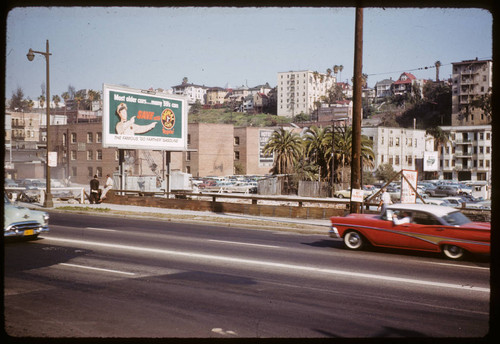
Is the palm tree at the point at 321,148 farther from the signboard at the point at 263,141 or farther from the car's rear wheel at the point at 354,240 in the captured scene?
the car's rear wheel at the point at 354,240

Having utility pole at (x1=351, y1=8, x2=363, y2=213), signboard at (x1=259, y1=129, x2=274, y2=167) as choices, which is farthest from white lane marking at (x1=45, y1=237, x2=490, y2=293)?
signboard at (x1=259, y1=129, x2=274, y2=167)

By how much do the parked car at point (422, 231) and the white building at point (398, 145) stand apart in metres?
67.6

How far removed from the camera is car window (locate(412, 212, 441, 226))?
12562mm

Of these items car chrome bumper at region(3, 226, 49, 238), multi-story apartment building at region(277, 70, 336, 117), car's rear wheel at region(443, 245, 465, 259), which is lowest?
car's rear wheel at region(443, 245, 465, 259)

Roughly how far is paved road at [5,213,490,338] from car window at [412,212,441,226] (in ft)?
3.29

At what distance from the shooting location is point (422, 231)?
12.7 meters

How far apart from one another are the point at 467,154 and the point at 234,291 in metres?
87.5

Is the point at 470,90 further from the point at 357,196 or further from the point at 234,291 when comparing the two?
the point at 234,291

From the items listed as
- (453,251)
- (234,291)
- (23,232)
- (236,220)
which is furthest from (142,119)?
(234,291)

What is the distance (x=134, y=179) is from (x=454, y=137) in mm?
73625

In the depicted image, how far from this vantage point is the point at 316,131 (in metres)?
61.4

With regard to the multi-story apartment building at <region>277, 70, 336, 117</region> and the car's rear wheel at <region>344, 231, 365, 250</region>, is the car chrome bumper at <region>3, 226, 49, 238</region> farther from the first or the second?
the multi-story apartment building at <region>277, 70, 336, 117</region>
